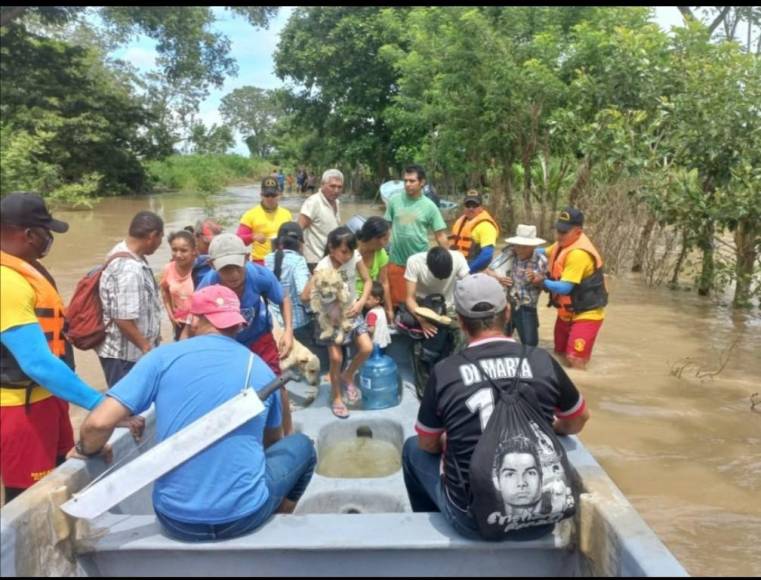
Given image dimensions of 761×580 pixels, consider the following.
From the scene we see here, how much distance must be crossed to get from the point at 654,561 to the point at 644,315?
8.31 meters

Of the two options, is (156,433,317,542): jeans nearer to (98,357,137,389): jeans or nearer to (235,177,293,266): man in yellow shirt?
(98,357,137,389): jeans

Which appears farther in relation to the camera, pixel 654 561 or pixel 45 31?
pixel 45 31

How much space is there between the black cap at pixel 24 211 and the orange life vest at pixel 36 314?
0.16 m

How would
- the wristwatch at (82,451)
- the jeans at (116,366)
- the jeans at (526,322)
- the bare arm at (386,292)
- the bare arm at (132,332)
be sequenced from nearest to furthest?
the wristwatch at (82,451)
the bare arm at (132,332)
the jeans at (116,366)
the bare arm at (386,292)
the jeans at (526,322)

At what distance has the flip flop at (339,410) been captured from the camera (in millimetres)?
5000

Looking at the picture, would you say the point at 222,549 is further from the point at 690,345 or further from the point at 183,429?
the point at 690,345

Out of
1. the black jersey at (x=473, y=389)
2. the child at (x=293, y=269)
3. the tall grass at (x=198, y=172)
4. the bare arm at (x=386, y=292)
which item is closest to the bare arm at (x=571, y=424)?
the black jersey at (x=473, y=389)

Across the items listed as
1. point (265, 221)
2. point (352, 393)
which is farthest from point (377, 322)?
point (265, 221)

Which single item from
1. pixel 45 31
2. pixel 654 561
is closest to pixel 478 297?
pixel 654 561

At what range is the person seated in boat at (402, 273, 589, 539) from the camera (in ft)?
9.02

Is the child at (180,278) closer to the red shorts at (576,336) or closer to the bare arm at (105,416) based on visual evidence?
the bare arm at (105,416)

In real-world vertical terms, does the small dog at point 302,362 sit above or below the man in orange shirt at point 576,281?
below

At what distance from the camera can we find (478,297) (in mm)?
2885

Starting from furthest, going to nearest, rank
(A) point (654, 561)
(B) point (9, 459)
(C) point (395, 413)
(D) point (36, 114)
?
(D) point (36, 114) → (C) point (395, 413) → (B) point (9, 459) → (A) point (654, 561)
